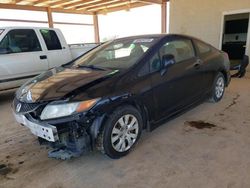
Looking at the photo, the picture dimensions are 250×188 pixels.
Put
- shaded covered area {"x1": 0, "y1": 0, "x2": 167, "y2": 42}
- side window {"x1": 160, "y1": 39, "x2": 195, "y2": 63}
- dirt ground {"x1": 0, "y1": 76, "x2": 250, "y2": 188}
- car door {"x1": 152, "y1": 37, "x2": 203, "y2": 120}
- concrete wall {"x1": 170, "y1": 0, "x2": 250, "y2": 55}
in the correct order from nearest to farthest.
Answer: dirt ground {"x1": 0, "y1": 76, "x2": 250, "y2": 188} → car door {"x1": 152, "y1": 37, "x2": 203, "y2": 120} → side window {"x1": 160, "y1": 39, "x2": 195, "y2": 63} → concrete wall {"x1": 170, "y1": 0, "x2": 250, "y2": 55} → shaded covered area {"x1": 0, "y1": 0, "x2": 167, "y2": 42}

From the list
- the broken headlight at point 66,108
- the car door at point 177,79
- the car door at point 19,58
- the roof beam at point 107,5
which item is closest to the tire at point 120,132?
the broken headlight at point 66,108

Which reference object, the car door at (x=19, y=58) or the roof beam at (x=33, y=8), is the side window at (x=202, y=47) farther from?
the roof beam at (x=33, y=8)

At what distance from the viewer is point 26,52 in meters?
4.84

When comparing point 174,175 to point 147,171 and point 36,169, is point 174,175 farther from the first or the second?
point 36,169

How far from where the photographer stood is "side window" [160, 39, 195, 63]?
2996 millimetres

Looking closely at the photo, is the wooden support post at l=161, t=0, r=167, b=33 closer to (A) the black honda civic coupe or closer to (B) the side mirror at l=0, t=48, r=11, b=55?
(A) the black honda civic coupe

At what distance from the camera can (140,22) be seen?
49.3 ft

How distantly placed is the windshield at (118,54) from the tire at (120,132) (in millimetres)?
590

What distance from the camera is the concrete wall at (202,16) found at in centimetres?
771

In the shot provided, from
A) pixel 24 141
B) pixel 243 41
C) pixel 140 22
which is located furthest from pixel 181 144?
pixel 140 22

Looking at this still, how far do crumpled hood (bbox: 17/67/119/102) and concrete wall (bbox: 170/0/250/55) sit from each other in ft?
22.4

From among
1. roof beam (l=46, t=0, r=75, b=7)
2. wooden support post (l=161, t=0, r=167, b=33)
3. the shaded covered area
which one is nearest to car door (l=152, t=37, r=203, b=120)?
the shaded covered area

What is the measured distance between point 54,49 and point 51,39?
26cm

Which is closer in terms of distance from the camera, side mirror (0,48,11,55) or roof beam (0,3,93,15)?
side mirror (0,48,11,55)
